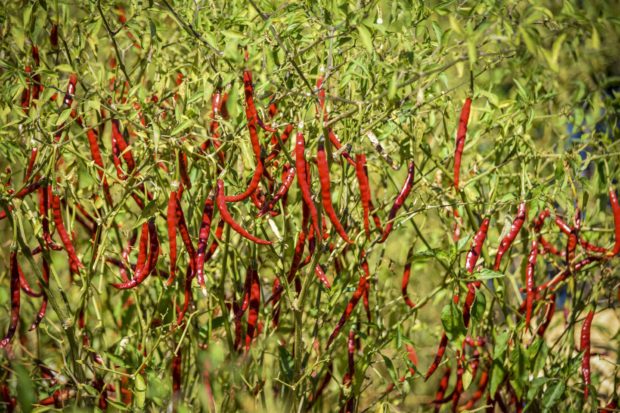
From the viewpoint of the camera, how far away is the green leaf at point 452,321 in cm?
218

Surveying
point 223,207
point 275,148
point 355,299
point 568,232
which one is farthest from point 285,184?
point 568,232

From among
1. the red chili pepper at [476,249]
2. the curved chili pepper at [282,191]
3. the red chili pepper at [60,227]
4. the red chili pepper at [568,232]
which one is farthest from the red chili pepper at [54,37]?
the red chili pepper at [568,232]

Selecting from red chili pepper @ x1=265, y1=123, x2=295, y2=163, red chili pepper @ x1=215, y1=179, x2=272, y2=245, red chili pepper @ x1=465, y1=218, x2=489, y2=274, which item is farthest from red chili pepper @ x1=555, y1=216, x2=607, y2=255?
red chili pepper @ x1=215, y1=179, x2=272, y2=245

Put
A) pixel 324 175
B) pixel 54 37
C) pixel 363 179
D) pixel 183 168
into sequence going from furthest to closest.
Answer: pixel 54 37 → pixel 183 168 → pixel 363 179 → pixel 324 175

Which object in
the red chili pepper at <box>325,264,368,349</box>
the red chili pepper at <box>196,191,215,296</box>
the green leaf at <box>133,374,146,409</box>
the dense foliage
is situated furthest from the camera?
the red chili pepper at <box>325,264,368,349</box>

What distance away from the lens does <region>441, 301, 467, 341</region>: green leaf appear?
7.14ft

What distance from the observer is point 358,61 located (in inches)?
72.8

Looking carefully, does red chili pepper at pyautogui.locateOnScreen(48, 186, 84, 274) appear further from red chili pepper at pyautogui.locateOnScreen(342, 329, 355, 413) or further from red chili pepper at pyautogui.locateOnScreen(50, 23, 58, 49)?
red chili pepper at pyautogui.locateOnScreen(342, 329, 355, 413)

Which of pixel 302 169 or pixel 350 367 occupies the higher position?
pixel 302 169

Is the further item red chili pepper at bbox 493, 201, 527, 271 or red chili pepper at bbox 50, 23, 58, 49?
red chili pepper at bbox 50, 23, 58, 49

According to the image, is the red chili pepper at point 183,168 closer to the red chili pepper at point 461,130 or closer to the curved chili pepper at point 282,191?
the curved chili pepper at point 282,191

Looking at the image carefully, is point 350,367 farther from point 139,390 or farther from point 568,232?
point 568,232

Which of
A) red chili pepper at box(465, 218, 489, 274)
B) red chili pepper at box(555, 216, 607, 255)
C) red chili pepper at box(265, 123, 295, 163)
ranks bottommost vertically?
red chili pepper at box(555, 216, 607, 255)

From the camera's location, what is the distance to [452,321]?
2.18 m
